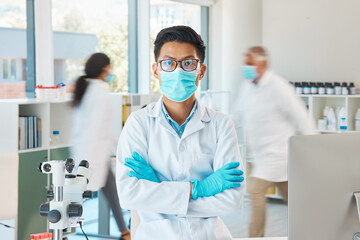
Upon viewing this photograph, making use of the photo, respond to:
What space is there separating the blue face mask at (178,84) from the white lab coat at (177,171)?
0.07 m

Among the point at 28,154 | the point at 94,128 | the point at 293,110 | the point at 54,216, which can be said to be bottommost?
the point at 28,154

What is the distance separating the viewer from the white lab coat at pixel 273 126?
3.66m

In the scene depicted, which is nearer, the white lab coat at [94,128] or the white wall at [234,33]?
the white lab coat at [94,128]

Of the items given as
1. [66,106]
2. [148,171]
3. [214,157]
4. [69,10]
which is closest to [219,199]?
[214,157]

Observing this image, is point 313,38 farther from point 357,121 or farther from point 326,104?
point 357,121

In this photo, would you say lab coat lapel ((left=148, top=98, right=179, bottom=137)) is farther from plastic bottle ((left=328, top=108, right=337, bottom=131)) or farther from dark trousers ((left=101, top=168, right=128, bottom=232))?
plastic bottle ((left=328, top=108, right=337, bottom=131))

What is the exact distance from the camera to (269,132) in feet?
12.2

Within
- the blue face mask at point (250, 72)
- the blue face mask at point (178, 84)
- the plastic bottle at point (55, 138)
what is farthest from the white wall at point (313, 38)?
the blue face mask at point (178, 84)

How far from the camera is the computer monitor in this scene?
4.19 ft

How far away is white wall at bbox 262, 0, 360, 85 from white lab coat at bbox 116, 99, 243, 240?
4682mm

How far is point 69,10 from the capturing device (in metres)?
5.05

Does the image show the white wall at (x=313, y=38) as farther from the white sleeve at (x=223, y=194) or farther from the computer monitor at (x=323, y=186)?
the computer monitor at (x=323, y=186)

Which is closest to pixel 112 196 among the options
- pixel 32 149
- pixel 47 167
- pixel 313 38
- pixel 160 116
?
pixel 32 149

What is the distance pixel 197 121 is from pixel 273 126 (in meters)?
2.17
